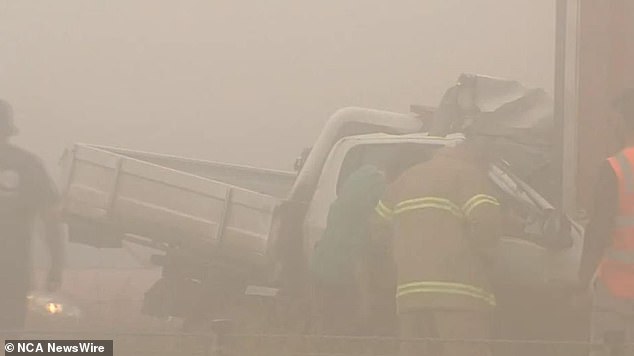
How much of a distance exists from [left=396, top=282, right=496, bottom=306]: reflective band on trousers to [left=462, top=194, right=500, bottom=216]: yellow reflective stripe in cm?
30

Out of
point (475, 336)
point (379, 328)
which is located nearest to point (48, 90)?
point (379, 328)

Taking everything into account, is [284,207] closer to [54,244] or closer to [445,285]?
[445,285]

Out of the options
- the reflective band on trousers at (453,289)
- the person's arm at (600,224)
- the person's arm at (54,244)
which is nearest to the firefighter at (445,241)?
the reflective band on trousers at (453,289)

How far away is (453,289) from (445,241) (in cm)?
20

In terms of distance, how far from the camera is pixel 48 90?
422 centimetres

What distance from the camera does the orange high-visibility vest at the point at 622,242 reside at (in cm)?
407

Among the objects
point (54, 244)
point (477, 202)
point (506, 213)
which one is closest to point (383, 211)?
point (477, 202)

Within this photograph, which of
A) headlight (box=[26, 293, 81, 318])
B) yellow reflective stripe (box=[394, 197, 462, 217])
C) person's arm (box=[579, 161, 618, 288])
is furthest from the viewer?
headlight (box=[26, 293, 81, 318])

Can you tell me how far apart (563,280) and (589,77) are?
829 mm

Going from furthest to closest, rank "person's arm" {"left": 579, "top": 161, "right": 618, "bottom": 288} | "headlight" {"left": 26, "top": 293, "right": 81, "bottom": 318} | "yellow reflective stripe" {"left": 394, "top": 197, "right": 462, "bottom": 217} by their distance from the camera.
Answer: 1. "headlight" {"left": 26, "top": 293, "right": 81, "bottom": 318}
2. "yellow reflective stripe" {"left": 394, "top": 197, "right": 462, "bottom": 217}
3. "person's arm" {"left": 579, "top": 161, "right": 618, "bottom": 288}

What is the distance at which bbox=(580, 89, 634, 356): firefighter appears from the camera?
406cm

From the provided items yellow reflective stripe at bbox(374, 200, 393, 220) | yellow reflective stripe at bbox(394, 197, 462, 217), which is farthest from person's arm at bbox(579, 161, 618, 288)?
yellow reflective stripe at bbox(374, 200, 393, 220)

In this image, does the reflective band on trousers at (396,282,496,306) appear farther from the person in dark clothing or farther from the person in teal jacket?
the person in dark clothing

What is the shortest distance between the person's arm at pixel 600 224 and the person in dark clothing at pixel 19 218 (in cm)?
214
